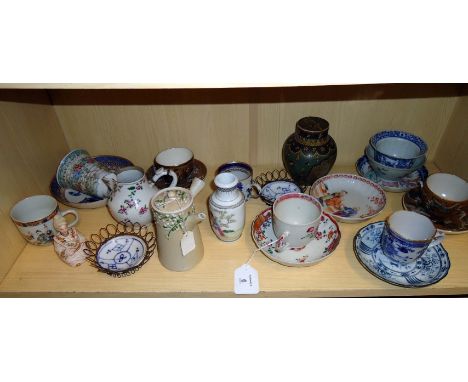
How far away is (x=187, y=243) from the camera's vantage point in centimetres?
74

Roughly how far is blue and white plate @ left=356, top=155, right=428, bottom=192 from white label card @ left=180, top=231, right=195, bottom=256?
0.59m

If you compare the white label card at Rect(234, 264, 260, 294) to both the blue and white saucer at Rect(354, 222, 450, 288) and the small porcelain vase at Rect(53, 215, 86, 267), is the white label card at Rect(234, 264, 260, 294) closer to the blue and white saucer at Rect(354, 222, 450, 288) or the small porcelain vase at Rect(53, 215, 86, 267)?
the blue and white saucer at Rect(354, 222, 450, 288)

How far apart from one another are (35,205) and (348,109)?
920 millimetres

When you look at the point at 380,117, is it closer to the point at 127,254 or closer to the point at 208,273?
the point at 208,273

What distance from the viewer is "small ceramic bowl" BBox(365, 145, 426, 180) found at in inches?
36.5

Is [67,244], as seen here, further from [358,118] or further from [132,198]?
[358,118]

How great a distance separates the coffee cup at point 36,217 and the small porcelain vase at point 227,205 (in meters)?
0.37

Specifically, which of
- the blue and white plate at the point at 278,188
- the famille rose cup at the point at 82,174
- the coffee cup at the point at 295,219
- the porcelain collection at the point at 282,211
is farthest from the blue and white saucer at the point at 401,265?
the famille rose cup at the point at 82,174

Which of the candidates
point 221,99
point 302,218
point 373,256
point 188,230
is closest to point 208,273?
point 188,230

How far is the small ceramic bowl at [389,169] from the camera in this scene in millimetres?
927

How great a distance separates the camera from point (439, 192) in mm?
888

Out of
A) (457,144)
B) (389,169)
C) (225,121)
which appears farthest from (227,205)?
(457,144)

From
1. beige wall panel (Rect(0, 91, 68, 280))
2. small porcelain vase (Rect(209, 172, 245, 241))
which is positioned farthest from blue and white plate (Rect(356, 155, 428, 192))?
beige wall panel (Rect(0, 91, 68, 280))

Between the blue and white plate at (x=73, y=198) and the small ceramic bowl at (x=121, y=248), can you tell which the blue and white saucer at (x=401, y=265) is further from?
the blue and white plate at (x=73, y=198)
